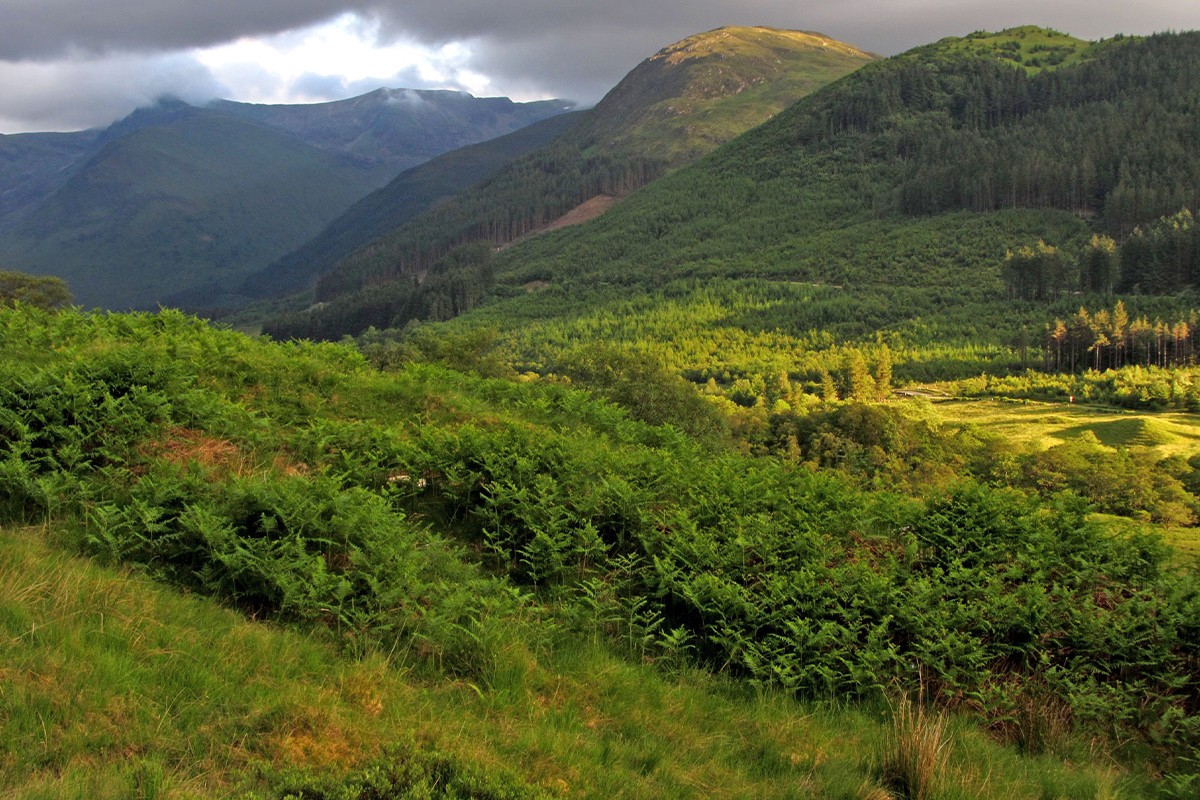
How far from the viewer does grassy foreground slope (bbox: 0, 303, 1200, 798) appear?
5.41 meters

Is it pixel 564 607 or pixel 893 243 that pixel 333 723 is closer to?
pixel 564 607

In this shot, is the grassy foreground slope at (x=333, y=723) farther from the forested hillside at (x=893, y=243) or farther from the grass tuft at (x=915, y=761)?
the forested hillside at (x=893, y=243)

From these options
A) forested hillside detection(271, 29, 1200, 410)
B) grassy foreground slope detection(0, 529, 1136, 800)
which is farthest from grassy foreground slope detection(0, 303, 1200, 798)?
forested hillside detection(271, 29, 1200, 410)

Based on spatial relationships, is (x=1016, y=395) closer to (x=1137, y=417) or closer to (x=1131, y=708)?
(x=1137, y=417)

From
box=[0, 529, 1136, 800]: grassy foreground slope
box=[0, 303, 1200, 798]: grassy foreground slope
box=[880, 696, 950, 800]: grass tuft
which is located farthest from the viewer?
box=[880, 696, 950, 800]: grass tuft

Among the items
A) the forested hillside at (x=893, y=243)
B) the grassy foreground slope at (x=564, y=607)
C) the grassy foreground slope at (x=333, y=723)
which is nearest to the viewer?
the grassy foreground slope at (x=333, y=723)

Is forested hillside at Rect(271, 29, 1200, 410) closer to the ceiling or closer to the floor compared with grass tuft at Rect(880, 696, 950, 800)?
closer to the ceiling

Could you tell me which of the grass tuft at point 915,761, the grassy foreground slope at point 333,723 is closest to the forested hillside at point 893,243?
the grassy foreground slope at point 333,723

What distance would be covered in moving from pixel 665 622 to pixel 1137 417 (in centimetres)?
5202

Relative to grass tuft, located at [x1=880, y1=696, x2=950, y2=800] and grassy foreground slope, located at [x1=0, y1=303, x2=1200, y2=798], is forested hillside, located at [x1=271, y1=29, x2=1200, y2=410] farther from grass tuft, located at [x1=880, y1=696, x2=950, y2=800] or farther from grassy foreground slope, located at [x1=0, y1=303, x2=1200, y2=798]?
grass tuft, located at [x1=880, y1=696, x2=950, y2=800]

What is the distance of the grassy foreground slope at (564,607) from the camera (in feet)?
17.7

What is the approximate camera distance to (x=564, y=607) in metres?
7.57

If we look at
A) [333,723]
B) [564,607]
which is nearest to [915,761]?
[564,607]

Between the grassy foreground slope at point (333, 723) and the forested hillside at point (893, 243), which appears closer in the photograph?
the grassy foreground slope at point (333, 723)
